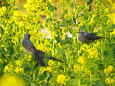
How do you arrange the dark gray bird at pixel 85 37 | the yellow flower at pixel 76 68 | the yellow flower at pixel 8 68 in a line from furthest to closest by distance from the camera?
the dark gray bird at pixel 85 37 → the yellow flower at pixel 8 68 → the yellow flower at pixel 76 68

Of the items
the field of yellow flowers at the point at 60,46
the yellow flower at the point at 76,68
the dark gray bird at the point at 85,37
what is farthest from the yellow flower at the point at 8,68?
the dark gray bird at the point at 85,37

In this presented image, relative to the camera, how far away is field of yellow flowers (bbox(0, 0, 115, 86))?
354 centimetres

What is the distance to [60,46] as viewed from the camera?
13.6ft

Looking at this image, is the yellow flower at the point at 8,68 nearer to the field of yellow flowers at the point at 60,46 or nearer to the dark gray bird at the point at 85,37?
the field of yellow flowers at the point at 60,46

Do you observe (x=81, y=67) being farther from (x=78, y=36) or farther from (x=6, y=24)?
(x=6, y=24)

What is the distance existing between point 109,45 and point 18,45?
1.56 meters

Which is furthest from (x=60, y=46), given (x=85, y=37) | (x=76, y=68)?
(x=76, y=68)

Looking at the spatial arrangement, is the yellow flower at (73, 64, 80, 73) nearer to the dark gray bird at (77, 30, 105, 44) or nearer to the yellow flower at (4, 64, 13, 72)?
the dark gray bird at (77, 30, 105, 44)

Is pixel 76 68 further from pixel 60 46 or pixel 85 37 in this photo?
pixel 60 46

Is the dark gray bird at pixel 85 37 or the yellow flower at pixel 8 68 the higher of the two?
the dark gray bird at pixel 85 37

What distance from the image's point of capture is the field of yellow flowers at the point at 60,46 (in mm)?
3537

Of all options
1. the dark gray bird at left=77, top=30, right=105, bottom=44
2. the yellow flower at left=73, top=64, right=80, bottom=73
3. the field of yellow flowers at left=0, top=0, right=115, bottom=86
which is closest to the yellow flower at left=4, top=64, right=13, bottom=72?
the field of yellow flowers at left=0, top=0, right=115, bottom=86

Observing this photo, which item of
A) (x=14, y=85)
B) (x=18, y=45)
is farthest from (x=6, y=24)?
(x=14, y=85)

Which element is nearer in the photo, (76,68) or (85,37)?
(76,68)
